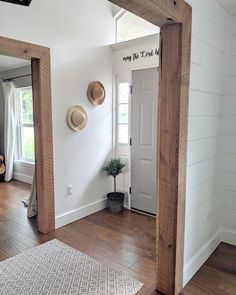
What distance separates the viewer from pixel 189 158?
Result: 1984 mm

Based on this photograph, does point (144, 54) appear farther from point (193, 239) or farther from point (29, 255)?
point (29, 255)

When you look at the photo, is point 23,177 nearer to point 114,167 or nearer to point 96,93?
point 114,167

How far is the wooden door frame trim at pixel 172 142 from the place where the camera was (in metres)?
1.74

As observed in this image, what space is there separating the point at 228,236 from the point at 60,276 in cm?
184

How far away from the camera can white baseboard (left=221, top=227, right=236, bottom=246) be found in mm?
2721

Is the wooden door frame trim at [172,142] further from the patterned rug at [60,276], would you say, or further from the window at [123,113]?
the window at [123,113]

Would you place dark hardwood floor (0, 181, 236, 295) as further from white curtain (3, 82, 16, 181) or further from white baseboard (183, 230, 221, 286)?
white curtain (3, 82, 16, 181)

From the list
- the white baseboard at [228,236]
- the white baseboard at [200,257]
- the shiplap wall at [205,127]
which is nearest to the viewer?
the shiplap wall at [205,127]

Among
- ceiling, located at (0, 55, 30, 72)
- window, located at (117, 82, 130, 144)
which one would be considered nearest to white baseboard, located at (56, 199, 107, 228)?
window, located at (117, 82, 130, 144)

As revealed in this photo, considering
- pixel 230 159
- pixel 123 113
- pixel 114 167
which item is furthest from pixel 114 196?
pixel 230 159

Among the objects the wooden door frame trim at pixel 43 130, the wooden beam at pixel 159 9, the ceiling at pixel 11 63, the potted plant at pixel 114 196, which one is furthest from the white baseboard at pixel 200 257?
the ceiling at pixel 11 63

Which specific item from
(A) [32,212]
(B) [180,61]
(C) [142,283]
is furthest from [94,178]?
(B) [180,61]

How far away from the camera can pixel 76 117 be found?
318 cm

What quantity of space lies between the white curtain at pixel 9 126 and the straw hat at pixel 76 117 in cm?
276
